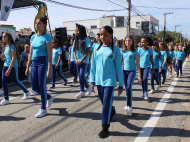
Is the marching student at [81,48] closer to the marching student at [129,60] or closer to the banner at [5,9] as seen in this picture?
the marching student at [129,60]

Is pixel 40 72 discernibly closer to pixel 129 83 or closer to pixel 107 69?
pixel 107 69

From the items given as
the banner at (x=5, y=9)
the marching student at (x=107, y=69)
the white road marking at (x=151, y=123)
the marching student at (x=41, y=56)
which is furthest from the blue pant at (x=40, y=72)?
the banner at (x=5, y=9)

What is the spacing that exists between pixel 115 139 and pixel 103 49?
5.05ft

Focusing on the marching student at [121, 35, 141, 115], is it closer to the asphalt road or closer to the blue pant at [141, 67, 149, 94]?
the asphalt road

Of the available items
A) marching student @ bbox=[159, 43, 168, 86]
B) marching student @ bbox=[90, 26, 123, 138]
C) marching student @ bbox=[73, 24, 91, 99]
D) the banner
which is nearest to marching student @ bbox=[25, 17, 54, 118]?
marching student @ bbox=[90, 26, 123, 138]

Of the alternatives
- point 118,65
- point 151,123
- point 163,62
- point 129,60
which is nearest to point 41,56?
point 118,65

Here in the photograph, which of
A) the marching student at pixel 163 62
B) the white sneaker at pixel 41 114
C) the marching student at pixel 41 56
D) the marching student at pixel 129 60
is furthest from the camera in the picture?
the marching student at pixel 163 62

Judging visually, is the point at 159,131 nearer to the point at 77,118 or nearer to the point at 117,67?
the point at 117,67

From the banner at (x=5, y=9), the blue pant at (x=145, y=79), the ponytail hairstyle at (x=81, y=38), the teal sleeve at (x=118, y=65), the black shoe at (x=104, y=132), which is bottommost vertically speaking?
the black shoe at (x=104, y=132)

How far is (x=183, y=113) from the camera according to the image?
473 centimetres

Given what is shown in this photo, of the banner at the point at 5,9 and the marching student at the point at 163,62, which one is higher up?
the banner at the point at 5,9

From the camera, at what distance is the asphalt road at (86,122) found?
136 inches

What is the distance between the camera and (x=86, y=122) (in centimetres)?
411

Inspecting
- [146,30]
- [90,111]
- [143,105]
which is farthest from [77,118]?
[146,30]
